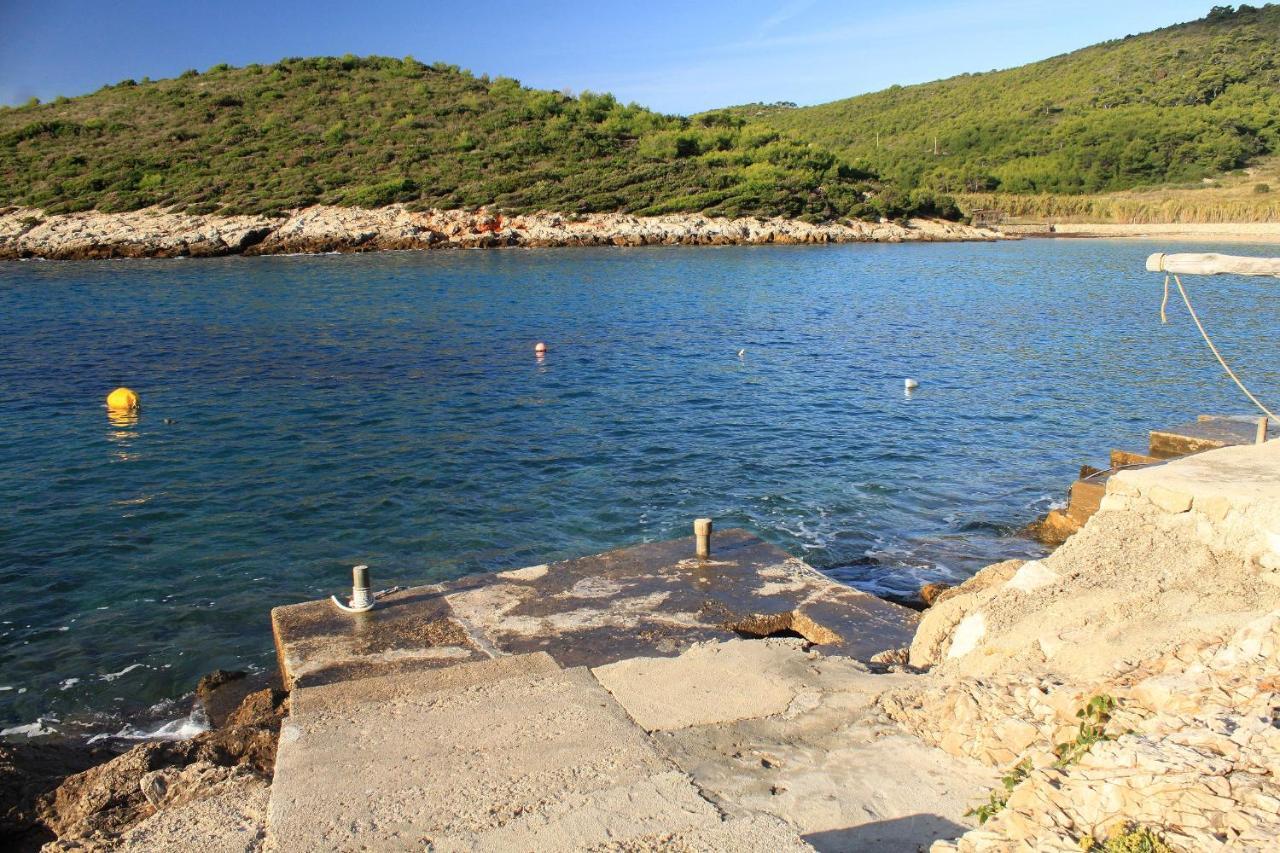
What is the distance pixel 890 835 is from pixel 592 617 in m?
4.01

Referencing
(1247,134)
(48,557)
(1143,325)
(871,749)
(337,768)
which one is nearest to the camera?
(337,768)

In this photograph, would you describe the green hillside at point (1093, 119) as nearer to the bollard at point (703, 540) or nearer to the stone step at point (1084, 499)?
the stone step at point (1084, 499)

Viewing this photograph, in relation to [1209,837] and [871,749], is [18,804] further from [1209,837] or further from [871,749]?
[1209,837]

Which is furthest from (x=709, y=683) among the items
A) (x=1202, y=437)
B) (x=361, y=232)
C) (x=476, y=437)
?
(x=361, y=232)

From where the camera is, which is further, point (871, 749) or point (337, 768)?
point (871, 749)

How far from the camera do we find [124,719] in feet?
25.8

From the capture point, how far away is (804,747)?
559cm

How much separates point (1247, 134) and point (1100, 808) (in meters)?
110

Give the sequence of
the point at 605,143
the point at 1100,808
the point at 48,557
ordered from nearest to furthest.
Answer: the point at 1100,808, the point at 48,557, the point at 605,143

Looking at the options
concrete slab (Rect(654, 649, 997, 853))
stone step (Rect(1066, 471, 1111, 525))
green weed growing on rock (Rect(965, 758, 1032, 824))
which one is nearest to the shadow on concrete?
concrete slab (Rect(654, 649, 997, 853))

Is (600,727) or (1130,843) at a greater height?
(1130,843)

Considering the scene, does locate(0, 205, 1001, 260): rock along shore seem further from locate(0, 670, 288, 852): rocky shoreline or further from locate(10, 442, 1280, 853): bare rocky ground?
locate(10, 442, 1280, 853): bare rocky ground

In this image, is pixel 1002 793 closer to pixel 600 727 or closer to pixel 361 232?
pixel 600 727

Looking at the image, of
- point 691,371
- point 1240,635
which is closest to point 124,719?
point 1240,635
